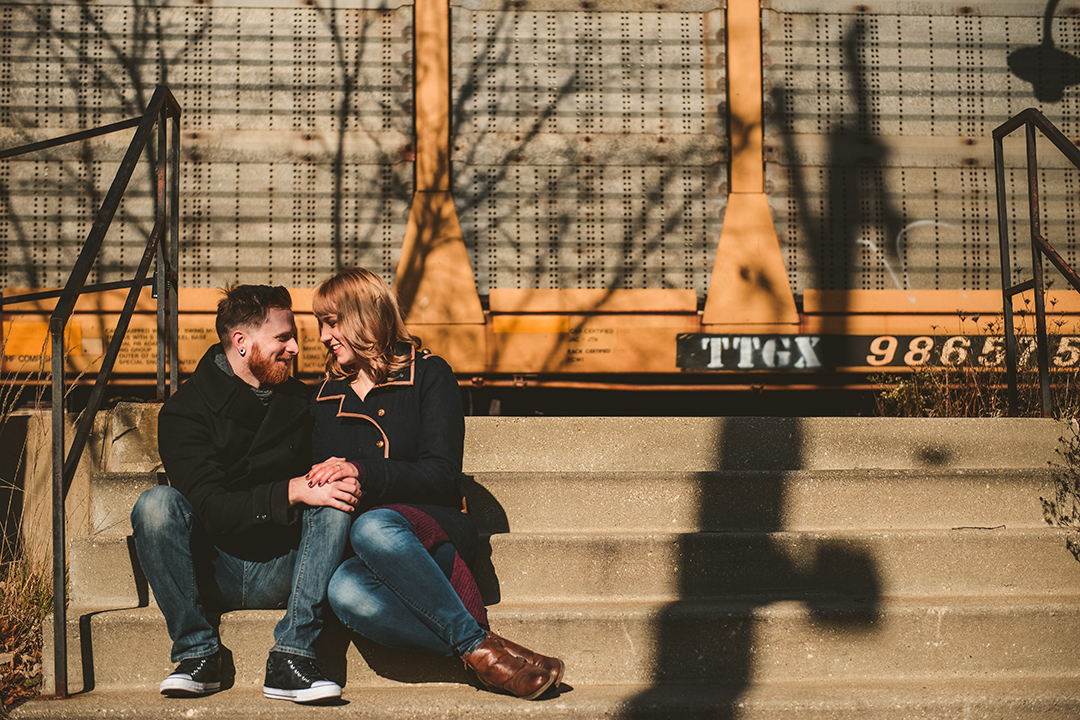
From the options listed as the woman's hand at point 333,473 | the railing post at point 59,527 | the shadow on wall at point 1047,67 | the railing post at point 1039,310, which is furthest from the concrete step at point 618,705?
the shadow on wall at point 1047,67

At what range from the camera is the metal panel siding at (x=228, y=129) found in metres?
4.55

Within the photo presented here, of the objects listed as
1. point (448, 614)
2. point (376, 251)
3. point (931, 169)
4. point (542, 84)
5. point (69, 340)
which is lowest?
point (448, 614)

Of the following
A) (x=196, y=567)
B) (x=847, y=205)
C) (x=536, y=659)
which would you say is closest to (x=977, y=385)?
(x=847, y=205)

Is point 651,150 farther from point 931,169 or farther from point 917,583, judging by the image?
point 917,583

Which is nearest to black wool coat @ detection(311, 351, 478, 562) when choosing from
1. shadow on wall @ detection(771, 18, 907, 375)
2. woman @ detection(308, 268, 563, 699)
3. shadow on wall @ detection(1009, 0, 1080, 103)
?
woman @ detection(308, 268, 563, 699)

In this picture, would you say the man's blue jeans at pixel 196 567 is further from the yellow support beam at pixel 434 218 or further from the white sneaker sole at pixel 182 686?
the yellow support beam at pixel 434 218

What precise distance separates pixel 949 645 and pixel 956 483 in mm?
709

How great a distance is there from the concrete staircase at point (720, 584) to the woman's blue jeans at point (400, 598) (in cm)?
17

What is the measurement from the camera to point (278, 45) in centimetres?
465

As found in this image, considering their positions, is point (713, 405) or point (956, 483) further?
point (713, 405)

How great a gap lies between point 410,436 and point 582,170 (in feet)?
8.51

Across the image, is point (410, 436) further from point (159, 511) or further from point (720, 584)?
point (720, 584)

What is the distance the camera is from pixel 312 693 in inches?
86.1

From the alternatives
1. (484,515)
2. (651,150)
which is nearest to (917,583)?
(484,515)
